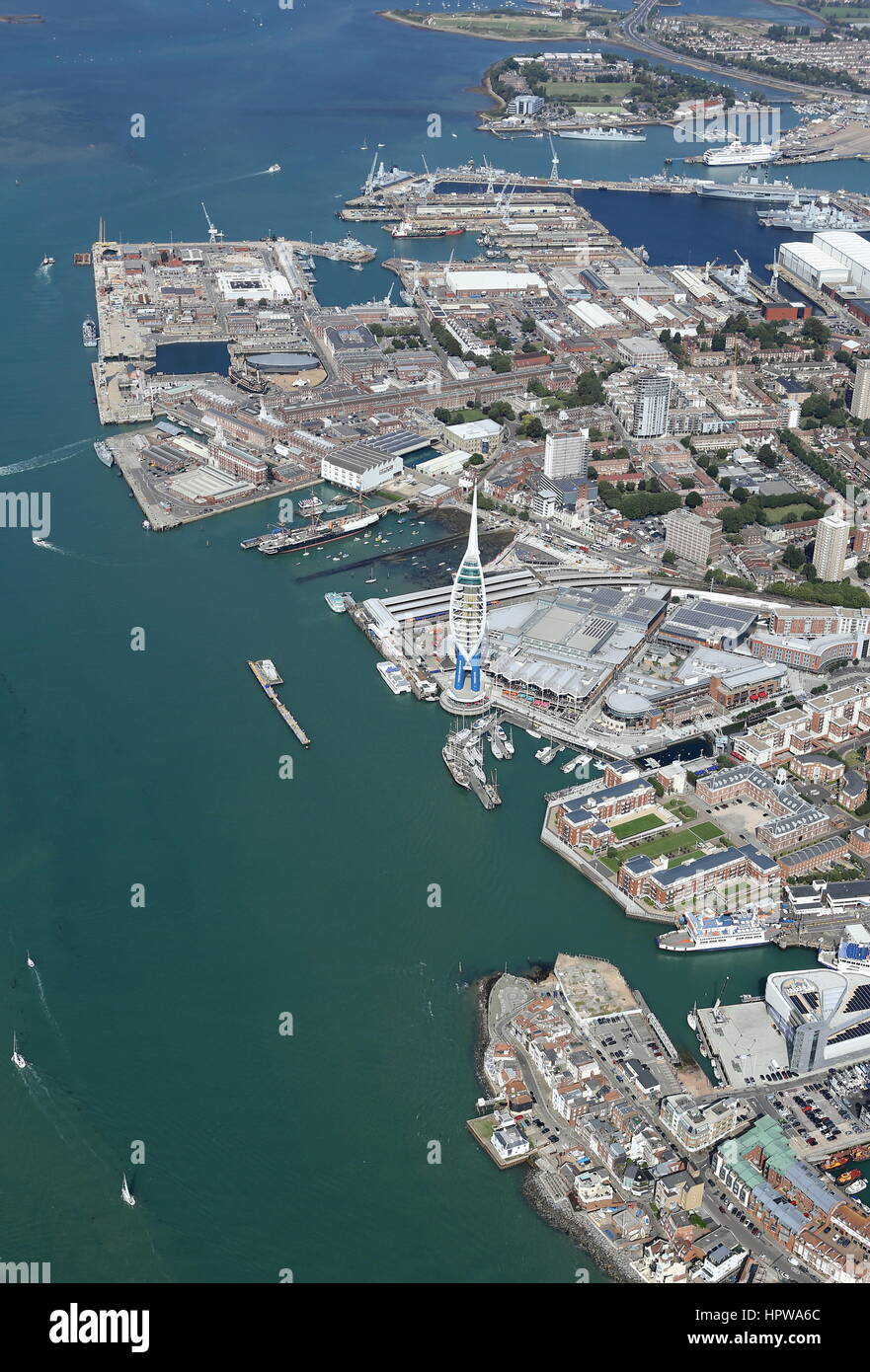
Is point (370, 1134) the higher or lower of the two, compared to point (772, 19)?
lower

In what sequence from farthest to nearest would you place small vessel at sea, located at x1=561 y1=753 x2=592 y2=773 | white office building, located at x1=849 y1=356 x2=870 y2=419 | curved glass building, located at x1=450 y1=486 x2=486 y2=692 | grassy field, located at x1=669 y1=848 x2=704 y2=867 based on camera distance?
white office building, located at x1=849 y1=356 x2=870 y2=419, curved glass building, located at x1=450 y1=486 x2=486 y2=692, small vessel at sea, located at x1=561 y1=753 x2=592 y2=773, grassy field, located at x1=669 y1=848 x2=704 y2=867

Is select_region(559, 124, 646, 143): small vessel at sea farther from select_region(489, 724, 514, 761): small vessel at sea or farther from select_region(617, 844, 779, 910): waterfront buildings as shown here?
select_region(617, 844, 779, 910): waterfront buildings

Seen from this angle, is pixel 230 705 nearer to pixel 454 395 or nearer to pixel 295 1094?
pixel 295 1094

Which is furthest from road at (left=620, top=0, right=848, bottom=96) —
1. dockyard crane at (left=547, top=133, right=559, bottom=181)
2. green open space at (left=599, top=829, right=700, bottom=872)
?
green open space at (left=599, top=829, right=700, bottom=872)

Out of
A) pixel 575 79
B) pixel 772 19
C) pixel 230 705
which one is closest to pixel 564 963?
pixel 230 705

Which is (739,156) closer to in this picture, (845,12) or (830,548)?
(845,12)

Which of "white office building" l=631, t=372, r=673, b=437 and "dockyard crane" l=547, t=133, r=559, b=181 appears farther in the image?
"dockyard crane" l=547, t=133, r=559, b=181

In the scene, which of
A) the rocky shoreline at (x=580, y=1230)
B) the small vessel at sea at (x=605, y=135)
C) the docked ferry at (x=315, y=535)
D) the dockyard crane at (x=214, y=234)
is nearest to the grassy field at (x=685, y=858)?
the rocky shoreline at (x=580, y=1230)
